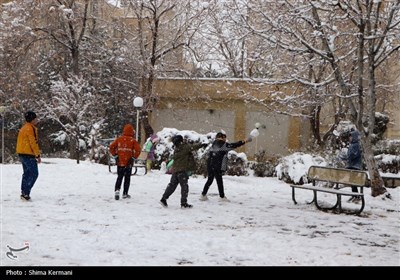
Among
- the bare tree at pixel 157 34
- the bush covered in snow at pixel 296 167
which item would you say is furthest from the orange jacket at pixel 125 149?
the bare tree at pixel 157 34

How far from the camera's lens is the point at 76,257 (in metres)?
5.73

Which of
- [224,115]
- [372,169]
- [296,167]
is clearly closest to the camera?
[372,169]

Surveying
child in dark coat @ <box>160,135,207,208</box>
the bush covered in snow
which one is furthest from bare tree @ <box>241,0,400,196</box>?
child in dark coat @ <box>160,135,207,208</box>

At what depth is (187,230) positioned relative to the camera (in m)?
7.62

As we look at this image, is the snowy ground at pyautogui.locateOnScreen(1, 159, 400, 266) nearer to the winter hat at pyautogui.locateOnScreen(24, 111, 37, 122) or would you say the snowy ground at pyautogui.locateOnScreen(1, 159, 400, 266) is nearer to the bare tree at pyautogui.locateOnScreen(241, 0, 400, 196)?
the winter hat at pyautogui.locateOnScreen(24, 111, 37, 122)

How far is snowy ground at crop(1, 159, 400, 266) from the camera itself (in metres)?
5.93

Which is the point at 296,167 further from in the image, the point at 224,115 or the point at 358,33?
the point at 224,115

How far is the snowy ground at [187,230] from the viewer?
19.5 ft

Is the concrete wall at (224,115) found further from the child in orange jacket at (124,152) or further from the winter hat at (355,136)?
the child in orange jacket at (124,152)

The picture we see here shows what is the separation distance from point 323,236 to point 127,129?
4.93 metres

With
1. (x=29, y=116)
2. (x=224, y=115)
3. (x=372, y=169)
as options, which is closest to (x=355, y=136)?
(x=372, y=169)

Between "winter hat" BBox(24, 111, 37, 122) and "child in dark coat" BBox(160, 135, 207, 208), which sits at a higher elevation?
"winter hat" BBox(24, 111, 37, 122)
